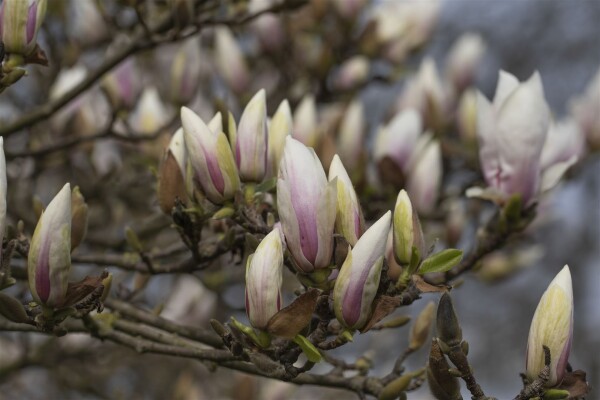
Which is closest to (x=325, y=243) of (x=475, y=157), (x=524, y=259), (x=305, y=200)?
(x=305, y=200)

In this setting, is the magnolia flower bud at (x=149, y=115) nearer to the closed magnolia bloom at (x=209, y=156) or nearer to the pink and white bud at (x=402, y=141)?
the pink and white bud at (x=402, y=141)

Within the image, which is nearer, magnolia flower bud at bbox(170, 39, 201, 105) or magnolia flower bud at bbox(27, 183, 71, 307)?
magnolia flower bud at bbox(27, 183, 71, 307)

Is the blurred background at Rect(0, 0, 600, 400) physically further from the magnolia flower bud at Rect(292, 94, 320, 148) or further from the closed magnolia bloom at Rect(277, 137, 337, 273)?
the closed magnolia bloom at Rect(277, 137, 337, 273)

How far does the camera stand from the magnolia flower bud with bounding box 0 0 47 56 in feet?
3.91

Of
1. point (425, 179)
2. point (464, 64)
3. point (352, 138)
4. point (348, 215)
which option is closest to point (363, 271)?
point (348, 215)

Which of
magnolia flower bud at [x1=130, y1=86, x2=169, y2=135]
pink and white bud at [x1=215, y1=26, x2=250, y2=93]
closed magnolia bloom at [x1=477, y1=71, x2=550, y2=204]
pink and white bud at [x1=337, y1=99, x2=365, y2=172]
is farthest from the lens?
pink and white bud at [x1=215, y1=26, x2=250, y2=93]

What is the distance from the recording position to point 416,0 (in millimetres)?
2783

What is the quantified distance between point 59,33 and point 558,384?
2.11m

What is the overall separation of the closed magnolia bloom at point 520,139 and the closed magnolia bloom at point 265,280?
0.58m

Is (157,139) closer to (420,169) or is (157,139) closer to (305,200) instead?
(420,169)

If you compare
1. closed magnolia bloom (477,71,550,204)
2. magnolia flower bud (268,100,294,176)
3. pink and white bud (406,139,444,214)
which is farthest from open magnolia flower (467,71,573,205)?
magnolia flower bud (268,100,294,176)

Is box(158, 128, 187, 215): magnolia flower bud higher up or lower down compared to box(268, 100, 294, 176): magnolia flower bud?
lower down

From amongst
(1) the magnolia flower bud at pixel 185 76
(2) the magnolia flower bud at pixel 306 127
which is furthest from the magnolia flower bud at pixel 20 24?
(1) the magnolia flower bud at pixel 185 76

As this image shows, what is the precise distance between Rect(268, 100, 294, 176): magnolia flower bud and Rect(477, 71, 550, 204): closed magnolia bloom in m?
0.39
